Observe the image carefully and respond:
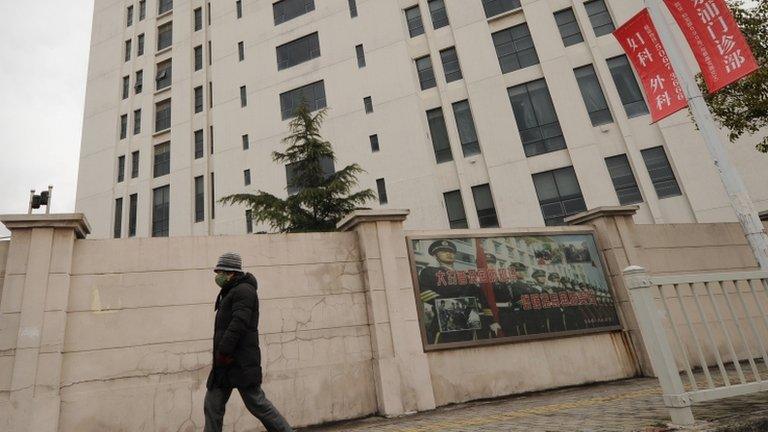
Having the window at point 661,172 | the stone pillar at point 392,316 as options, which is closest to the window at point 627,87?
the window at point 661,172

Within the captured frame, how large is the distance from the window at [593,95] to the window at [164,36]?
22817 mm

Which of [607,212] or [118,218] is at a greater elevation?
[118,218]

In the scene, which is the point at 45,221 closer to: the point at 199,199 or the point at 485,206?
the point at 485,206

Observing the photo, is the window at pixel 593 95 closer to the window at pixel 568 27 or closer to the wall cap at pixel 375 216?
the window at pixel 568 27

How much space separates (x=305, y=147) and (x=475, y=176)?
23.8ft

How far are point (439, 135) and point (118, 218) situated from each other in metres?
17.6

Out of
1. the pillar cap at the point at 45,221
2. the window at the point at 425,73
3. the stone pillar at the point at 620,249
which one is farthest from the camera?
the window at the point at 425,73

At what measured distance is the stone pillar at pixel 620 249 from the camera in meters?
7.69

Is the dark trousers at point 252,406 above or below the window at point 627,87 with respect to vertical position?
below

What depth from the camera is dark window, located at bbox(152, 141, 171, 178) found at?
22.8 metres

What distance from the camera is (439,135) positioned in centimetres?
1830

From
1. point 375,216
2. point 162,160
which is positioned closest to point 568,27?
point 375,216

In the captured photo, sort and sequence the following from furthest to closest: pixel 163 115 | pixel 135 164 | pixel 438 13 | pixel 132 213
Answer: pixel 163 115
pixel 135 164
pixel 132 213
pixel 438 13

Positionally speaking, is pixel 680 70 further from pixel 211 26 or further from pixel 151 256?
pixel 211 26
